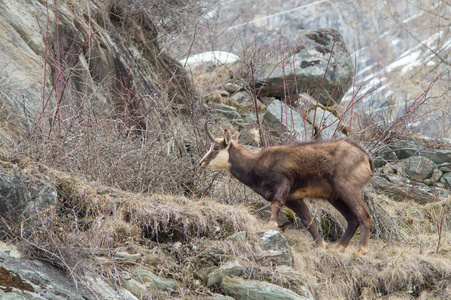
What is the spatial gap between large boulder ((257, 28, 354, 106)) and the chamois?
560cm

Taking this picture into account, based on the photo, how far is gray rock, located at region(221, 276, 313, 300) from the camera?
15.5 ft

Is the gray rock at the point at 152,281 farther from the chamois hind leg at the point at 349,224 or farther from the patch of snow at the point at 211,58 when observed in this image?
the patch of snow at the point at 211,58

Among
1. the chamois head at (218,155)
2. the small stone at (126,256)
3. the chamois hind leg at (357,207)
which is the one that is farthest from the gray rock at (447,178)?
the small stone at (126,256)

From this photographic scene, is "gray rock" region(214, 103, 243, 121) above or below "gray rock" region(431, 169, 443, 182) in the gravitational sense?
above

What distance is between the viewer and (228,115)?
11.6 m

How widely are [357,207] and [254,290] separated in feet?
7.89

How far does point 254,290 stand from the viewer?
4.75m

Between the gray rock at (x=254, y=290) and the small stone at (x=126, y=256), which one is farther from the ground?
the small stone at (x=126, y=256)

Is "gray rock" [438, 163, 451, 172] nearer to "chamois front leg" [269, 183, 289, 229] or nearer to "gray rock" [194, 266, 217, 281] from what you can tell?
"chamois front leg" [269, 183, 289, 229]

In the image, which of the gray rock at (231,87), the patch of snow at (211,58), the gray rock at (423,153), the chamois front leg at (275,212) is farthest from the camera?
the patch of snow at (211,58)

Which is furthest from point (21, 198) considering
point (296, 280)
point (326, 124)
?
point (326, 124)

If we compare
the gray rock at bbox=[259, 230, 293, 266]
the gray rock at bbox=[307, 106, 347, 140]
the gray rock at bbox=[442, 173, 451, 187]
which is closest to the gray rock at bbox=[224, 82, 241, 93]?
the gray rock at bbox=[307, 106, 347, 140]

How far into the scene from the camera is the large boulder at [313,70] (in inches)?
500

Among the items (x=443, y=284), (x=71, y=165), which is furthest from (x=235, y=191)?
(x=443, y=284)
